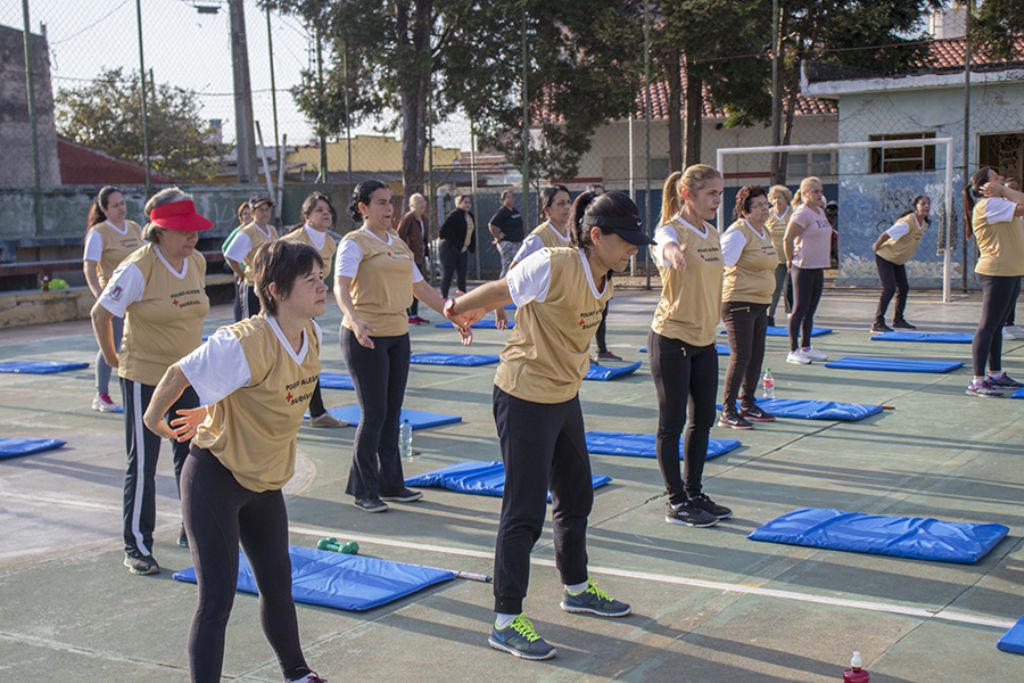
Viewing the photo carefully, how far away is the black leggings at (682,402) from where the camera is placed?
6.50 metres

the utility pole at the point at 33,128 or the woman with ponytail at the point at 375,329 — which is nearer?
the woman with ponytail at the point at 375,329

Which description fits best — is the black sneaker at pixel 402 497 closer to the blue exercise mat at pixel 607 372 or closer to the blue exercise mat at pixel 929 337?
the blue exercise mat at pixel 607 372

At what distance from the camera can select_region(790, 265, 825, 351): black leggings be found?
12.4 m

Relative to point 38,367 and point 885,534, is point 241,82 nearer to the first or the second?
point 38,367

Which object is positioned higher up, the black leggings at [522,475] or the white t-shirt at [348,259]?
the white t-shirt at [348,259]

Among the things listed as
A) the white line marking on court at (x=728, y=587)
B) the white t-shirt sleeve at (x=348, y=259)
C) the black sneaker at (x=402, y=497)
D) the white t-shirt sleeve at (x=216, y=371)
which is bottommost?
the white line marking on court at (x=728, y=587)

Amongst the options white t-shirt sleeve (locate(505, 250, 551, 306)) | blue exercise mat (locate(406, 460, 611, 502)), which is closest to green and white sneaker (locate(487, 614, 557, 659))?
white t-shirt sleeve (locate(505, 250, 551, 306))

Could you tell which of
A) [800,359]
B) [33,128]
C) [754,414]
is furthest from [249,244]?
[33,128]

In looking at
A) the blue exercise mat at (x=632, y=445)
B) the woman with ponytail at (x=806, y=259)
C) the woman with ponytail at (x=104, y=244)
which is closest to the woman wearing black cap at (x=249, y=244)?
the woman with ponytail at (x=104, y=244)

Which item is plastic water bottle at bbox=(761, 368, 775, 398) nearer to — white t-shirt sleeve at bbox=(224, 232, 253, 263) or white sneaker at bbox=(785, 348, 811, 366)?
white sneaker at bbox=(785, 348, 811, 366)

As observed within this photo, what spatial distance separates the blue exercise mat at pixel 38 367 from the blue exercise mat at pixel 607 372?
19.9 ft

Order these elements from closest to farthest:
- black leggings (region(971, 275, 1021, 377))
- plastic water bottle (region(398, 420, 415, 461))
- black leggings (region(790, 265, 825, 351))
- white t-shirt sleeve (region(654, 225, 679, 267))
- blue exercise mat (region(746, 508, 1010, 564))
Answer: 1. blue exercise mat (region(746, 508, 1010, 564))
2. white t-shirt sleeve (region(654, 225, 679, 267))
3. plastic water bottle (region(398, 420, 415, 461))
4. black leggings (region(971, 275, 1021, 377))
5. black leggings (region(790, 265, 825, 351))

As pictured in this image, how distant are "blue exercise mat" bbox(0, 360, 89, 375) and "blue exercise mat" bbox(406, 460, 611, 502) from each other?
23.0 feet

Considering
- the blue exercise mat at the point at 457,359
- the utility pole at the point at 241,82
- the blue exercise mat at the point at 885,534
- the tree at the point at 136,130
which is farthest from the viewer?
the tree at the point at 136,130
